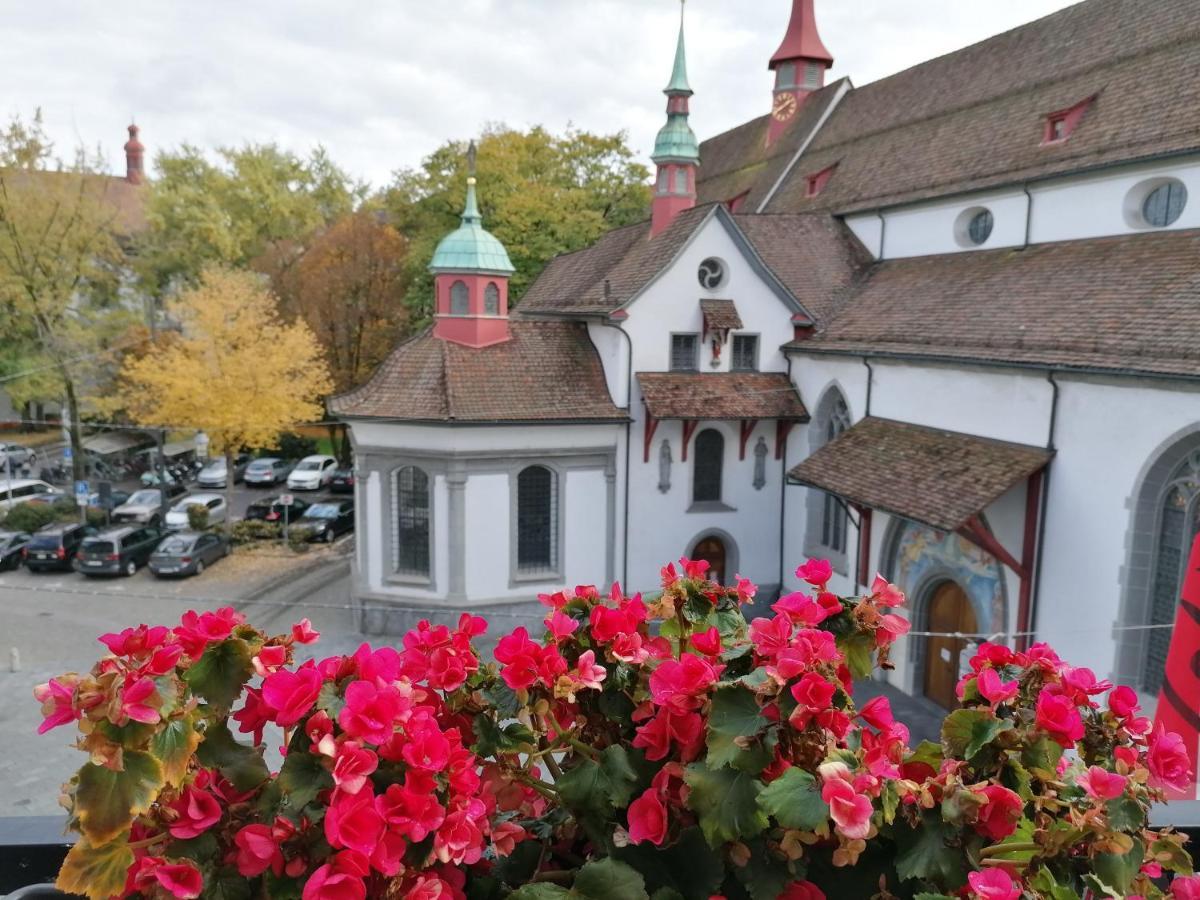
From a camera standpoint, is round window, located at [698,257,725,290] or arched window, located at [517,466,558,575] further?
round window, located at [698,257,725,290]

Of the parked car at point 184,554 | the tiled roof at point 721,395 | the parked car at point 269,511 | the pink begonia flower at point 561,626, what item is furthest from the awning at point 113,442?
the pink begonia flower at point 561,626

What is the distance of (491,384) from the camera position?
58.3 feet

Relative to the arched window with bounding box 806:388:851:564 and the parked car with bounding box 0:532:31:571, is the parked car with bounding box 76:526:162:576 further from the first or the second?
the arched window with bounding box 806:388:851:564

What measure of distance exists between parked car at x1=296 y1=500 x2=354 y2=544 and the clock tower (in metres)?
17.3

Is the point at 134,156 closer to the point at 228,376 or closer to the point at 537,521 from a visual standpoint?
the point at 228,376

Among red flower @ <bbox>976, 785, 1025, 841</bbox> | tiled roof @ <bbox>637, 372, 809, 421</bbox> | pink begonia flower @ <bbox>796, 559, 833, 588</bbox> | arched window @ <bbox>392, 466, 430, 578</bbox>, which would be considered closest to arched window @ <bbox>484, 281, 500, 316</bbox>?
tiled roof @ <bbox>637, 372, 809, 421</bbox>

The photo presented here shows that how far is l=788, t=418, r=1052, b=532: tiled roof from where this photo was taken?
12508 mm

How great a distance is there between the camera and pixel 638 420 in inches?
722

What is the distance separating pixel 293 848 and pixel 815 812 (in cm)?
101

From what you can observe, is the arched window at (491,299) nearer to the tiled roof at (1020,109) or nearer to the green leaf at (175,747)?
the tiled roof at (1020,109)

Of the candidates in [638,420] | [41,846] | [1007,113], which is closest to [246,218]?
[638,420]

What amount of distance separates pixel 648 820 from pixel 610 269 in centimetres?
1992

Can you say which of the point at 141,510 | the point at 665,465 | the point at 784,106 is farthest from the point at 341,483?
the point at 784,106

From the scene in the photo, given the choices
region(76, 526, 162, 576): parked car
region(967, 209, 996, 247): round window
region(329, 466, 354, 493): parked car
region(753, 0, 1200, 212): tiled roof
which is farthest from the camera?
region(329, 466, 354, 493): parked car
